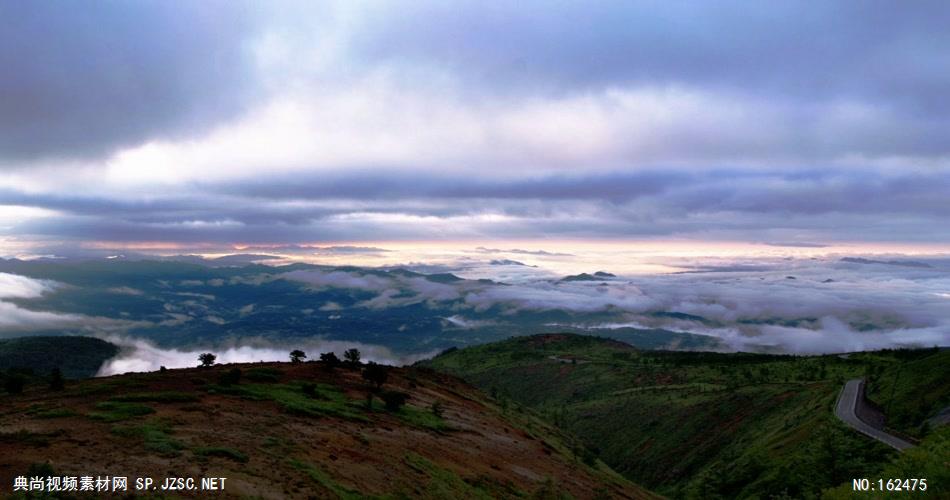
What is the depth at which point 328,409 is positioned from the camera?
3812cm

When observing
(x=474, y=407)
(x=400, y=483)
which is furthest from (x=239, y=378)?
(x=474, y=407)

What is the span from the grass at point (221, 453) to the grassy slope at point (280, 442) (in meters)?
0.05

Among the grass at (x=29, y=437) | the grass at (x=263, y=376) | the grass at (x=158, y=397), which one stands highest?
the grass at (x=29, y=437)

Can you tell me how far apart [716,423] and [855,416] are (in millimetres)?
24556

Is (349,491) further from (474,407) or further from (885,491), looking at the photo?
(474,407)

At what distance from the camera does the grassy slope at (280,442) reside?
21.9 metres

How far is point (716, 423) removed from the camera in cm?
7475

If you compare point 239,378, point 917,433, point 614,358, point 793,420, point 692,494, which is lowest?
point 614,358

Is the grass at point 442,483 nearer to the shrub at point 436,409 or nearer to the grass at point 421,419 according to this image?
the grass at point 421,419

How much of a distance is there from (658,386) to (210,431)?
344 ft

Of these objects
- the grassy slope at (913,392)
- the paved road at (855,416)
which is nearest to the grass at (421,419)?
the paved road at (855,416)

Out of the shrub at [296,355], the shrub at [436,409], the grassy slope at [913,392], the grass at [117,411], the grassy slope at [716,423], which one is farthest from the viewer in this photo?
the shrub at [296,355]

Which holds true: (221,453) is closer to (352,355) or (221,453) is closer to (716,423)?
(352,355)

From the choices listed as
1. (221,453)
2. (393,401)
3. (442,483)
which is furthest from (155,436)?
(393,401)
